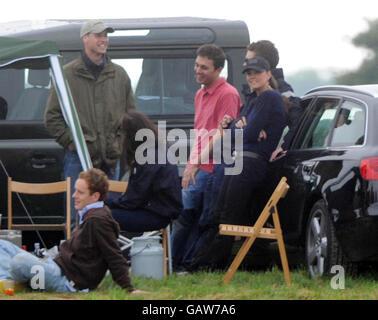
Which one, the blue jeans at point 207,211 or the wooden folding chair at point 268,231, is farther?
the blue jeans at point 207,211

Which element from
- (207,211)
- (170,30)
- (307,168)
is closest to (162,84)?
(170,30)

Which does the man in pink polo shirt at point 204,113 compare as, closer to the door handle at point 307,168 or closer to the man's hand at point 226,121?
the man's hand at point 226,121

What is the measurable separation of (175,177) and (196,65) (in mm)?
1055

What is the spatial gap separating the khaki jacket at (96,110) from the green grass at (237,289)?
1.26 m

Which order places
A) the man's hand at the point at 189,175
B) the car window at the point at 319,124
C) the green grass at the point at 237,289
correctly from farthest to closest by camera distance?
1. the man's hand at the point at 189,175
2. the car window at the point at 319,124
3. the green grass at the point at 237,289

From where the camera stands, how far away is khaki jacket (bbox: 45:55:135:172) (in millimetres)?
9031

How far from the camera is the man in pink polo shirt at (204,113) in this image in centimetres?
893

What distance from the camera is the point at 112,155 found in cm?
907

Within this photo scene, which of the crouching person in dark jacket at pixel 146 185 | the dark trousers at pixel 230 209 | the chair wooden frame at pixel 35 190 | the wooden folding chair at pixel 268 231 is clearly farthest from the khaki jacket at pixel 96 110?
the wooden folding chair at pixel 268 231

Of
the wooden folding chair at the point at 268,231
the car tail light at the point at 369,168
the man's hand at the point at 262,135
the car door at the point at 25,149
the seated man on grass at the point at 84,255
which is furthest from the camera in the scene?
the car door at the point at 25,149

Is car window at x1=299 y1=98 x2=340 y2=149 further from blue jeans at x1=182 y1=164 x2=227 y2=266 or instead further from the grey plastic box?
the grey plastic box
